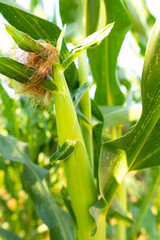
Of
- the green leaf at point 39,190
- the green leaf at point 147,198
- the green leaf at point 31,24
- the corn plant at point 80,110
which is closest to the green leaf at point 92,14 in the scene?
the corn plant at point 80,110

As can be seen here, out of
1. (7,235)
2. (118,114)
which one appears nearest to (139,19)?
(118,114)

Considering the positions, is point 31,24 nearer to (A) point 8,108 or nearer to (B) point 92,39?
(B) point 92,39

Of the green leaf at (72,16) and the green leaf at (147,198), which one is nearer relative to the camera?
the green leaf at (72,16)

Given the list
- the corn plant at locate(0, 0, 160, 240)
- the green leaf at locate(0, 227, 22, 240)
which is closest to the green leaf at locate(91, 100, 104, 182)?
the corn plant at locate(0, 0, 160, 240)

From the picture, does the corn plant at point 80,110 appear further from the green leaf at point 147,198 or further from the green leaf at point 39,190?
the green leaf at point 147,198

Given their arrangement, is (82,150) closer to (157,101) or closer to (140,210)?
(157,101)

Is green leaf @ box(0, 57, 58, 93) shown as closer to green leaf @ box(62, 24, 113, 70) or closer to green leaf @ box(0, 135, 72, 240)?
green leaf @ box(62, 24, 113, 70)
